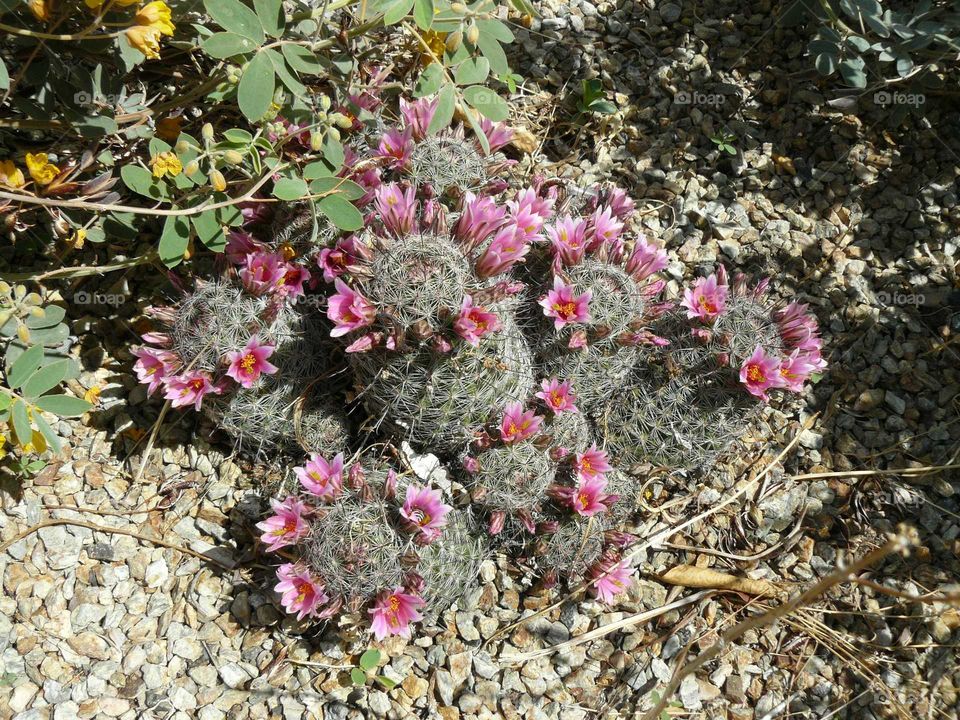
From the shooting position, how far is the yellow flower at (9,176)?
2.62 metres

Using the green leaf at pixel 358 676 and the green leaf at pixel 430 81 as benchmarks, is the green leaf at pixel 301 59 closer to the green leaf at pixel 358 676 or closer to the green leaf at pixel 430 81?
the green leaf at pixel 430 81

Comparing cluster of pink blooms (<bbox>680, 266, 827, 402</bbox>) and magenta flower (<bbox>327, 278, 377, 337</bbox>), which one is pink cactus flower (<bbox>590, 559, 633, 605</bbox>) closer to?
cluster of pink blooms (<bbox>680, 266, 827, 402</bbox>)

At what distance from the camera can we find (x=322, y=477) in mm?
2602

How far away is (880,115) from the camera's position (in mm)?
3695

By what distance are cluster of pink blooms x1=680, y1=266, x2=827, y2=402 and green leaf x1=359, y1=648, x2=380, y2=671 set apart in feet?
5.18

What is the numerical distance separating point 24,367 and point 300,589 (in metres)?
1.21

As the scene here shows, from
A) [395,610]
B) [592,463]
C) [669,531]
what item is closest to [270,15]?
[592,463]

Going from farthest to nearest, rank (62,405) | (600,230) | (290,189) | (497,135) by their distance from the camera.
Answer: (497,135), (600,230), (62,405), (290,189)

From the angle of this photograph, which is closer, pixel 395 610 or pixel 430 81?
pixel 395 610

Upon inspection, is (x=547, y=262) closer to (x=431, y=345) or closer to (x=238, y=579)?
(x=431, y=345)

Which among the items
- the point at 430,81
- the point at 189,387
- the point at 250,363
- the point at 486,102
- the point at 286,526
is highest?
the point at 430,81

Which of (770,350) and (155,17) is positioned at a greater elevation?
(155,17)

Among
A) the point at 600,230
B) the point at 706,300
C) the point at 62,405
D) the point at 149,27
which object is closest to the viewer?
the point at 149,27

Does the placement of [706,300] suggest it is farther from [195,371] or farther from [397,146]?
[195,371]
